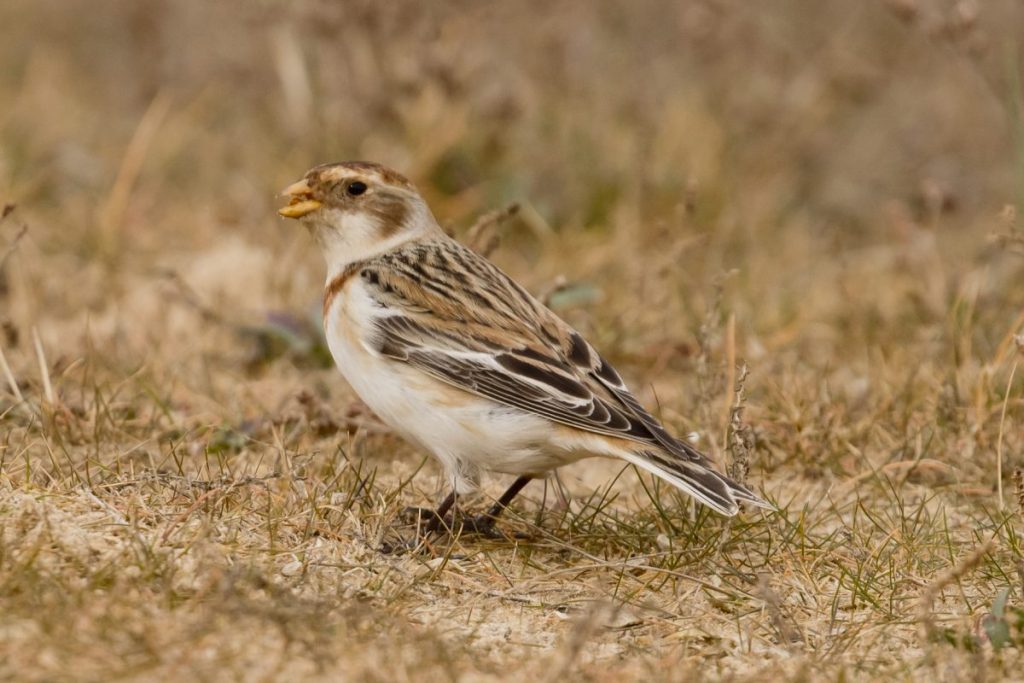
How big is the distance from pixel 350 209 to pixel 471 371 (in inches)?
34.8

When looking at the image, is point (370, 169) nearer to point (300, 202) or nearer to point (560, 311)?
point (300, 202)

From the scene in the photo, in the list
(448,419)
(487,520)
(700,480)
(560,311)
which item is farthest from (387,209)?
(700,480)

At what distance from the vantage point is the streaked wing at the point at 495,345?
411 centimetres

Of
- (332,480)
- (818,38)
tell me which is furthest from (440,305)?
(818,38)

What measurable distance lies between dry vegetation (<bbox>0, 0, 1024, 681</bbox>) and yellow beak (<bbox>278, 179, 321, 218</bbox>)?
62cm

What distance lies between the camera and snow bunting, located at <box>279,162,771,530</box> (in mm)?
4086

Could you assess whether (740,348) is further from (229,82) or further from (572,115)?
(229,82)

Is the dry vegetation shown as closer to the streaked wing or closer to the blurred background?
the blurred background

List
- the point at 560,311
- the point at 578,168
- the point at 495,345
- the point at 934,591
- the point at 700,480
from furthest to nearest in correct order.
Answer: the point at 578,168, the point at 560,311, the point at 495,345, the point at 700,480, the point at 934,591

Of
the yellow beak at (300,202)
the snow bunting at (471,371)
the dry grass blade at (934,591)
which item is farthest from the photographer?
the yellow beak at (300,202)

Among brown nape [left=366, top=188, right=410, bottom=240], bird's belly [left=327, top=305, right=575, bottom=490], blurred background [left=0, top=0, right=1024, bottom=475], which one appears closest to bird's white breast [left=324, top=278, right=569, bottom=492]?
bird's belly [left=327, top=305, right=575, bottom=490]

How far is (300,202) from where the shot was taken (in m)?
4.85

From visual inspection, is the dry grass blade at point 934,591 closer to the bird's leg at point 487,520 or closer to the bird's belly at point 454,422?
the bird's belly at point 454,422

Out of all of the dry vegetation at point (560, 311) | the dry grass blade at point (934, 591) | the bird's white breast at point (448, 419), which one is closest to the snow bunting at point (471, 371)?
the bird's white breast at point (448, 419)
